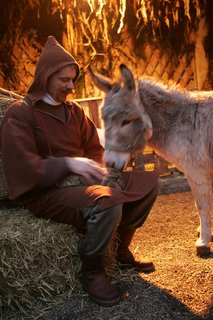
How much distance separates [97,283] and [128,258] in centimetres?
39

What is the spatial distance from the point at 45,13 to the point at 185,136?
326 centimetres

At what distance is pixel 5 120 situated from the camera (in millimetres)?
1995

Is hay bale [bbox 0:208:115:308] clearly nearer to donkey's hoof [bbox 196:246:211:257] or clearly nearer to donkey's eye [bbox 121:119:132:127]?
donkey's eye [bbox 121:119:132:127]

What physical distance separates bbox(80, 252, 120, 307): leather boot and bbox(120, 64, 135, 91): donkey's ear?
91 cm

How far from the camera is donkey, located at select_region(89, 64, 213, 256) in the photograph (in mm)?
2129

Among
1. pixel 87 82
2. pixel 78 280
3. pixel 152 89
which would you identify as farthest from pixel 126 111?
pixel 87 82

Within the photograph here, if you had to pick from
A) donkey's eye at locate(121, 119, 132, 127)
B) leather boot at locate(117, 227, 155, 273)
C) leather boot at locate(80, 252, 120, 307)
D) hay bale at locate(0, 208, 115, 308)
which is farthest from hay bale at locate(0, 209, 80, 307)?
donkey's eye at locate(121, 119, 132, 127)

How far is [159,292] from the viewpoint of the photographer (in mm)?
1963

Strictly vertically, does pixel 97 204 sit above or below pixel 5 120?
below

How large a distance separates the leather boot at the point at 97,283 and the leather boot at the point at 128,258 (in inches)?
11.5

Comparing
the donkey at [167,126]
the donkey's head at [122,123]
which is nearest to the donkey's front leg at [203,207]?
the donkey at [167,126]

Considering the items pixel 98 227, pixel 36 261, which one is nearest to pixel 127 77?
pixel 98 227

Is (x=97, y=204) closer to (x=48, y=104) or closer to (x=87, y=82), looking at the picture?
(x=48, y=104)

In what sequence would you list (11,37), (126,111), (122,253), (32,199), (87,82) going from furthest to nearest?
1. (87,82)
2. (11,37)
3. (122,253)
4. (126,111)
5. (32,199)
